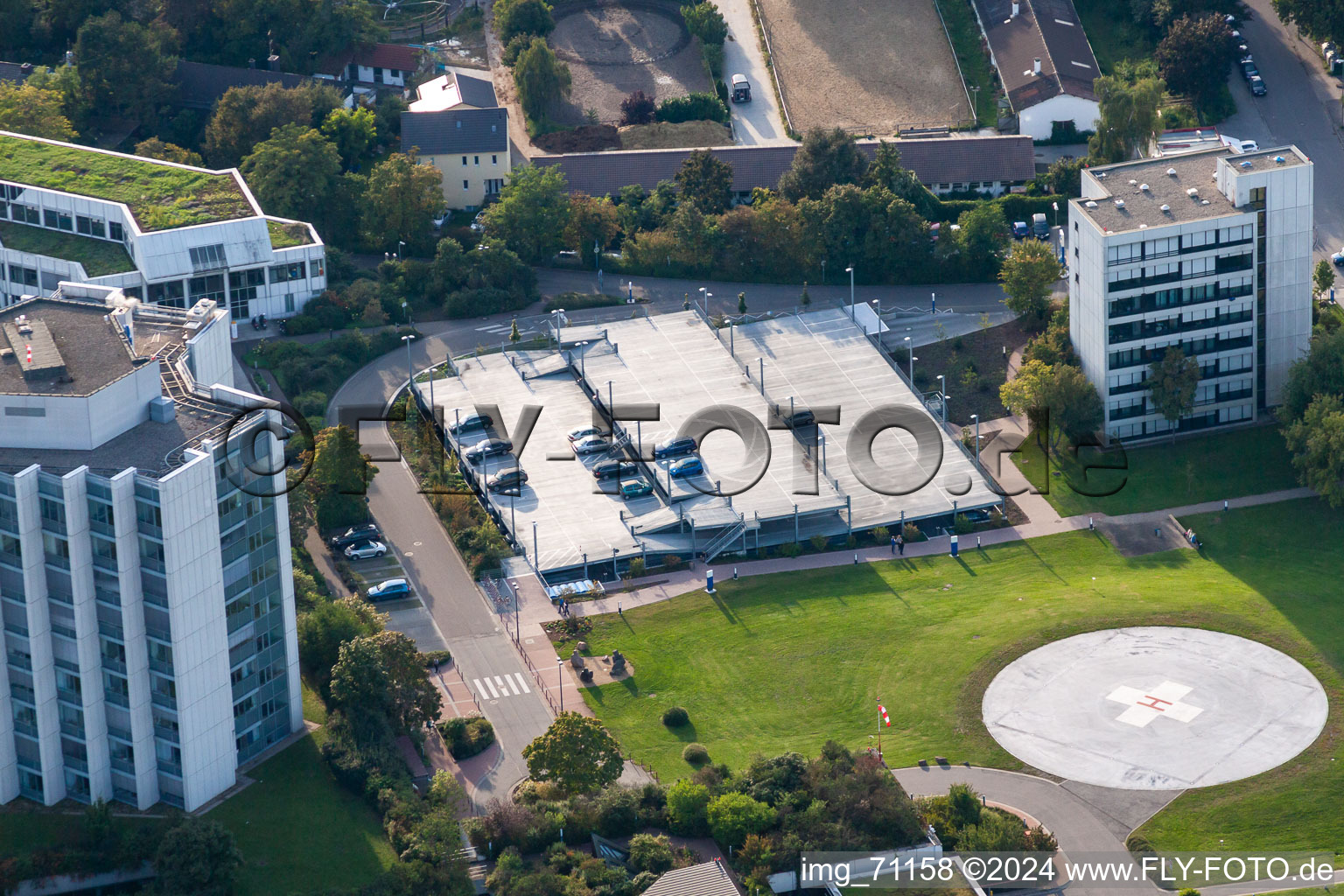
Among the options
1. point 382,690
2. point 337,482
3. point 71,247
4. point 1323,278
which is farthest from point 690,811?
point 1323,278

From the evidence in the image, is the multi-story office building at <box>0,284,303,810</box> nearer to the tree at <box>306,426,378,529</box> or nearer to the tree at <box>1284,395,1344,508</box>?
the tree at <box>306,426,378,529</box>

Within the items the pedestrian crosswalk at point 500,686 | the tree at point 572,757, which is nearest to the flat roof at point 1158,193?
the pedestrian crosswalk at point 500,686

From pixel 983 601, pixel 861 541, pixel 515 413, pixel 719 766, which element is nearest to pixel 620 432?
pixel 515 413

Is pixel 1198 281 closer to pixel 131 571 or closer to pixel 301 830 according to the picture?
pixel 301 830

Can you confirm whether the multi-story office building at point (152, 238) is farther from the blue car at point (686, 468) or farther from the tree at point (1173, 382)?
the tree at point (1173, 382)

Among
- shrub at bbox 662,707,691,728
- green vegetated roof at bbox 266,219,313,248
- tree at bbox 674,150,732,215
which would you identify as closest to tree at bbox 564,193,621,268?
tree at bbox 674,150,732,215

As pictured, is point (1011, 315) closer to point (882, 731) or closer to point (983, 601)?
point (983, 601)
